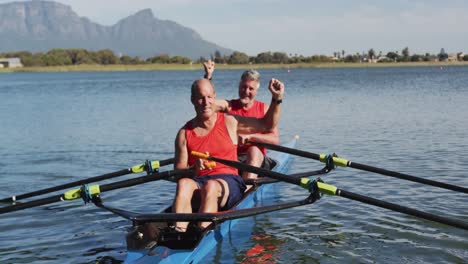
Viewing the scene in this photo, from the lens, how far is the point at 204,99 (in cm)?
668

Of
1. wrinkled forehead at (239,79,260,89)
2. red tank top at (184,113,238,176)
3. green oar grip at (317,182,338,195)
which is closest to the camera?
green oar grip at (317,182,338,195)

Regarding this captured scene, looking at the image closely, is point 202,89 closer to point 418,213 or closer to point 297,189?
point 418,213

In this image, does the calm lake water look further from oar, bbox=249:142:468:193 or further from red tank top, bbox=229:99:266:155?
red tank top, bbox=229:99:266:155

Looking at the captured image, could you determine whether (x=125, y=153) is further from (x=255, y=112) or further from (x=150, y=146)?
(x=255, y=112)

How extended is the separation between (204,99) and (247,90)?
103 inches

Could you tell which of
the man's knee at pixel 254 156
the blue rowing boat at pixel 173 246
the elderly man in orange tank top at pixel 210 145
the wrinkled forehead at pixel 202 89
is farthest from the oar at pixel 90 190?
the man's knee at pixel 254 156

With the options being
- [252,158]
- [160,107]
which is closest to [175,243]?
[252,158]

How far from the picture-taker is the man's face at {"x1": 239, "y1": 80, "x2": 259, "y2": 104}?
9148 millimetres

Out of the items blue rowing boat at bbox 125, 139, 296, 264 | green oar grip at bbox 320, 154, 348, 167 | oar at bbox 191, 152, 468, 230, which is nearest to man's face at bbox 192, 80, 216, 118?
oar at bbox 191, 152, 468, 230

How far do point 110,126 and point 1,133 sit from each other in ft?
14.6

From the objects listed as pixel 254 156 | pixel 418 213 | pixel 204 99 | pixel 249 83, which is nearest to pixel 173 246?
pixel 204 99

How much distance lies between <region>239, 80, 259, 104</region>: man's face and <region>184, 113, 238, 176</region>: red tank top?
2.13m

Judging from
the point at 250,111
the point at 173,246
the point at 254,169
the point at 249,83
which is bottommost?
the point at 173,246

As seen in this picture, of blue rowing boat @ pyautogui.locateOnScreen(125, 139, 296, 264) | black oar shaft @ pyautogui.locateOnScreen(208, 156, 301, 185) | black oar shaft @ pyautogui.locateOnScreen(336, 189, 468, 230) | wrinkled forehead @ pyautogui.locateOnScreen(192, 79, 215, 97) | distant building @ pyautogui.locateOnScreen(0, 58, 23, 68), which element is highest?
distant building @ pyautogui.locateOnScreen(0, 58, 23, 68)
